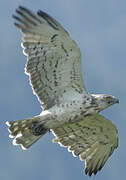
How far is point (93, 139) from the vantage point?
17766 mm

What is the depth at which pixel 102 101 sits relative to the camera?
16.6 metres

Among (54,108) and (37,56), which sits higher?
(37,56)

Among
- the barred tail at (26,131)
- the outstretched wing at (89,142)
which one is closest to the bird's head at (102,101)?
the outstretched wing at (89,142)

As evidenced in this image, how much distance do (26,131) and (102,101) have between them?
6.46 feet

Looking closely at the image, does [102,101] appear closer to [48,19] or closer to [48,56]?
[48,56]

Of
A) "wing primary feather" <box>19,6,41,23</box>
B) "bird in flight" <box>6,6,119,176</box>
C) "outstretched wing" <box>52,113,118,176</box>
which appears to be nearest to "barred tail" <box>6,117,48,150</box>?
"bird in flight" <box>6,6,119,176</box>

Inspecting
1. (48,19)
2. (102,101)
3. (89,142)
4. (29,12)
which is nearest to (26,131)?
(89,142)

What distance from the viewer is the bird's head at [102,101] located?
649 inches

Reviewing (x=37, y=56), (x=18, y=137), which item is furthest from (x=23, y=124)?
(x=37, y=56)

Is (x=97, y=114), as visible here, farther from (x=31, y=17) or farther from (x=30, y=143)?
(x=31, y=17)

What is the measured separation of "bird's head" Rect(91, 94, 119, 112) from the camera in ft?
54.1

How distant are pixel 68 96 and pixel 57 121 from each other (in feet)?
2.19

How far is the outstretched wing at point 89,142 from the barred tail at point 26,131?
857mm

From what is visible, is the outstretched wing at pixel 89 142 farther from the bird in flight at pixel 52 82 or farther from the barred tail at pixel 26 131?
the barred tail at pixel 26 131
